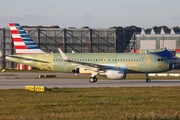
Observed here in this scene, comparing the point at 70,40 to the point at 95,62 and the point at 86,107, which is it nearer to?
the point at 95,62

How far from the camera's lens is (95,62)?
55.0 m

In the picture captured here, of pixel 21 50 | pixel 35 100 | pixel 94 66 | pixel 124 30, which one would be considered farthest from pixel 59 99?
pixel 124 30

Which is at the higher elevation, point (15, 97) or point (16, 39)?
point (16, 39)

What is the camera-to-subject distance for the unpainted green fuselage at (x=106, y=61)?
176ft

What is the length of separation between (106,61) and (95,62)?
1285 mm

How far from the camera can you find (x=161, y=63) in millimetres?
53531

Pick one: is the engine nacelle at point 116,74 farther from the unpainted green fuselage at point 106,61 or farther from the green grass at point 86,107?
the green grass at point 86,107

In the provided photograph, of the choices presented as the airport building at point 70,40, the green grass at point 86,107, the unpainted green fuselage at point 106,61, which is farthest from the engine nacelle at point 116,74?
the airport building at point 70,40

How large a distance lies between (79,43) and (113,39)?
7764mm

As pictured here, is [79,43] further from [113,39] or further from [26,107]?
[26,107]

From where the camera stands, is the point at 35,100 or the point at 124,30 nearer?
the point at 35,100

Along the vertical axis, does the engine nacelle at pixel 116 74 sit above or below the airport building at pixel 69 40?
below

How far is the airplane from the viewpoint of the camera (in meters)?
53.4

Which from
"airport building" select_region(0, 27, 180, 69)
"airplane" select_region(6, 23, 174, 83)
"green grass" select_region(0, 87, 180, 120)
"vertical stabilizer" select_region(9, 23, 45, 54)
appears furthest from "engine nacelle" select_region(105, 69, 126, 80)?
"airport building" select_region(0, 27, 180, 69)
